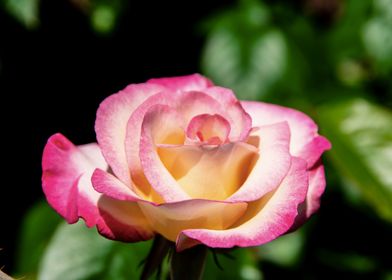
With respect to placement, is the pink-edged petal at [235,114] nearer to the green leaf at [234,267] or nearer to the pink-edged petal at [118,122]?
the pink-edged petal at [118,122]

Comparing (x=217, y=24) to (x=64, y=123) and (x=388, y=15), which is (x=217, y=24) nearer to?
(x=388, y=15)

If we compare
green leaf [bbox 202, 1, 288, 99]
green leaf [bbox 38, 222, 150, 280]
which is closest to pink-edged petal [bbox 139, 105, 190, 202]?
green leaf [bbox 38, 222, 150, 280]

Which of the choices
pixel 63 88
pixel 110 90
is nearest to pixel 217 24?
pixel 110 90

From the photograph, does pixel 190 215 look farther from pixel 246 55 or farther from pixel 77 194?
pixel 246 55

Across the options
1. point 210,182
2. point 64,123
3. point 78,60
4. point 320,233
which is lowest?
point 320,233

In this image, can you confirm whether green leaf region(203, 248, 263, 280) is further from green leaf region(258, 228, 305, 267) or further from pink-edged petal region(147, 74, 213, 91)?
green leaf region(258, 228, 305, 267)

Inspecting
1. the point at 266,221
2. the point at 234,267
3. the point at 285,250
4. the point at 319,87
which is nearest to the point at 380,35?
the point at 319,87
